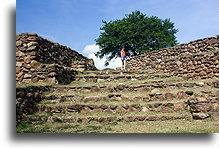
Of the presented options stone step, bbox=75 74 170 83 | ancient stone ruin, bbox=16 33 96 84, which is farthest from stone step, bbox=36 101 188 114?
stone step, bbox=75 74 170 83

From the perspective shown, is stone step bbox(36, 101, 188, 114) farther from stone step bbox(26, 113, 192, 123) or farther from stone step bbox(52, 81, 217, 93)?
stone step bbox(52, 81, 217, 93)

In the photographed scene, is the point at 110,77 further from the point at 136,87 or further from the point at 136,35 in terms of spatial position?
the point at 136,35

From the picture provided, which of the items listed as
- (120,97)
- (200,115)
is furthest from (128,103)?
(200,115)

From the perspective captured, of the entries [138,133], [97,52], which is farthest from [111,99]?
[97,52]

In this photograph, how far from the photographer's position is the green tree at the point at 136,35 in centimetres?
1997

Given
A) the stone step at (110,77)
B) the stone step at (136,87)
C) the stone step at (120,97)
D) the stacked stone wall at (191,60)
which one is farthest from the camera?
the stone step at (110,77)

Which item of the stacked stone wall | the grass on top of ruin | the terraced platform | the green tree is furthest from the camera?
the green tree

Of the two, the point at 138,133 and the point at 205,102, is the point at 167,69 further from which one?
the point at 138,133

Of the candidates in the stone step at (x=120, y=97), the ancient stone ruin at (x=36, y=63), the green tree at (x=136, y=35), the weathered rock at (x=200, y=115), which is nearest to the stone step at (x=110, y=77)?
→ the ancient stone ruin at (x=36, y=63)

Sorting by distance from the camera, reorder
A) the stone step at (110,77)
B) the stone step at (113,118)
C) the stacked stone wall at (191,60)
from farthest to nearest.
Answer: the stone step at (110,77) → the stacked stone wall at (191,60) → the stone step at (113,118)

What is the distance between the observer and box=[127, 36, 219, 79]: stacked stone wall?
7840mm

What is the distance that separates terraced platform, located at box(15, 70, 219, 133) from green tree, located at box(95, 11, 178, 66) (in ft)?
43.7

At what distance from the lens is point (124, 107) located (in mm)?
5664

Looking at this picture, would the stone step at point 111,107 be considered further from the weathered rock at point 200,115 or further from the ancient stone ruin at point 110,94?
the weathered rock at point 200,115
